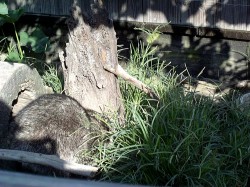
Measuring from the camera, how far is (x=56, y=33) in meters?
7.88

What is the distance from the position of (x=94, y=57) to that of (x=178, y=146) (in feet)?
4.64

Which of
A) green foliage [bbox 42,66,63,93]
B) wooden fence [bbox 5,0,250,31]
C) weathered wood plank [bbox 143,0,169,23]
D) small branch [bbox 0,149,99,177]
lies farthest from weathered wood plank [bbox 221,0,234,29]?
small branch [bbox 0,149,99,177]

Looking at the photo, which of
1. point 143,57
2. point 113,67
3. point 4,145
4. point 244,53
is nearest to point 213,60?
point 244,53

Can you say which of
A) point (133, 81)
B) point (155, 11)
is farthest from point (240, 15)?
point (133, 81)

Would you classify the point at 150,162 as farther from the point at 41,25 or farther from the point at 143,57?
the point at 41,25

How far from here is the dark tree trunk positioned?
4.77 metres

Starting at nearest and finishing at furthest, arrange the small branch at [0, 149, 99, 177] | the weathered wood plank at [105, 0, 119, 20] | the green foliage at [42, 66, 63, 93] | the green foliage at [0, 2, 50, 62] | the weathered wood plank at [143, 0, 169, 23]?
the small branch at [0, 149, 99, 177], the green foliage at [42, 66, 63, 93], the green foliage at [0, 2, 50, 62], the weathered wood plank at [143, 0, 169, 23], the weathered wood plank at [105, 0, 119, 20]

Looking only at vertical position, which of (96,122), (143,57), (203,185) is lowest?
(203,185)

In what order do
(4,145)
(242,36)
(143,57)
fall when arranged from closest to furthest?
(4,145), (143,57), (242,36)

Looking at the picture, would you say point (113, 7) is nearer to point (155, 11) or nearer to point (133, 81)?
point (155, 11)

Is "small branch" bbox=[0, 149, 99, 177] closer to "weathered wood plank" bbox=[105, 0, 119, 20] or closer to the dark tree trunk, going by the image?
the dark tree trunk

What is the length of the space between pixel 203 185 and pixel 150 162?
47cm

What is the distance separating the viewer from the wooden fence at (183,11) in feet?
21.5

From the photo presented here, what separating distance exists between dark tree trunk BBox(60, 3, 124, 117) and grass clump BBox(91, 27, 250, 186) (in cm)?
27
